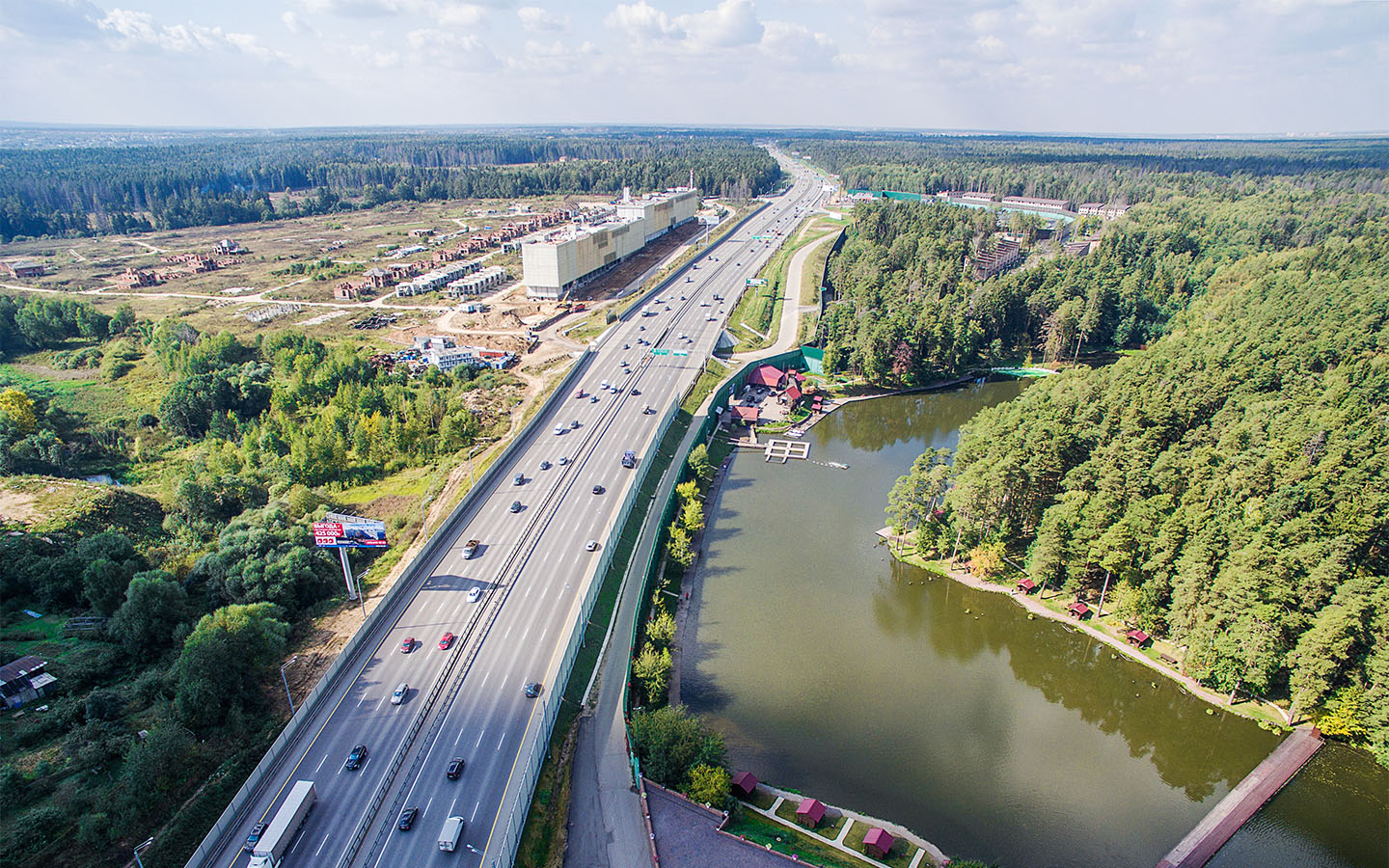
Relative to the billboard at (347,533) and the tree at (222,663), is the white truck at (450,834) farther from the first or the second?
the billboard at (347,533)

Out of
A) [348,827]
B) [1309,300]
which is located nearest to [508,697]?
[348,827]

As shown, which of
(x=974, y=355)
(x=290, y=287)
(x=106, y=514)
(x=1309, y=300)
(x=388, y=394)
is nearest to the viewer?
(x=106, y=514)

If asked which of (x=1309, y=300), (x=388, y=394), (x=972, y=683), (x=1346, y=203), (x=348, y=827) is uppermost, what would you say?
(x=1346, y=203)

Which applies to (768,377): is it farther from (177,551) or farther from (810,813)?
(177,551)

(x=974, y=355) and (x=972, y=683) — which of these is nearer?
(x=972, y=683)

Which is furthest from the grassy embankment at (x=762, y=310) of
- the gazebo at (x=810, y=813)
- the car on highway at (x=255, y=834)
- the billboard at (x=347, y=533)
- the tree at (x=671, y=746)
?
the car on highway at (x=255, y=834)

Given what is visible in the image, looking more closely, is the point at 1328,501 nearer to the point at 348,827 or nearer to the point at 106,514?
the point at 348,827

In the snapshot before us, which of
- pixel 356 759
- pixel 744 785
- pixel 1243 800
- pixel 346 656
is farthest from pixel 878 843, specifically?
pixel 346 656
